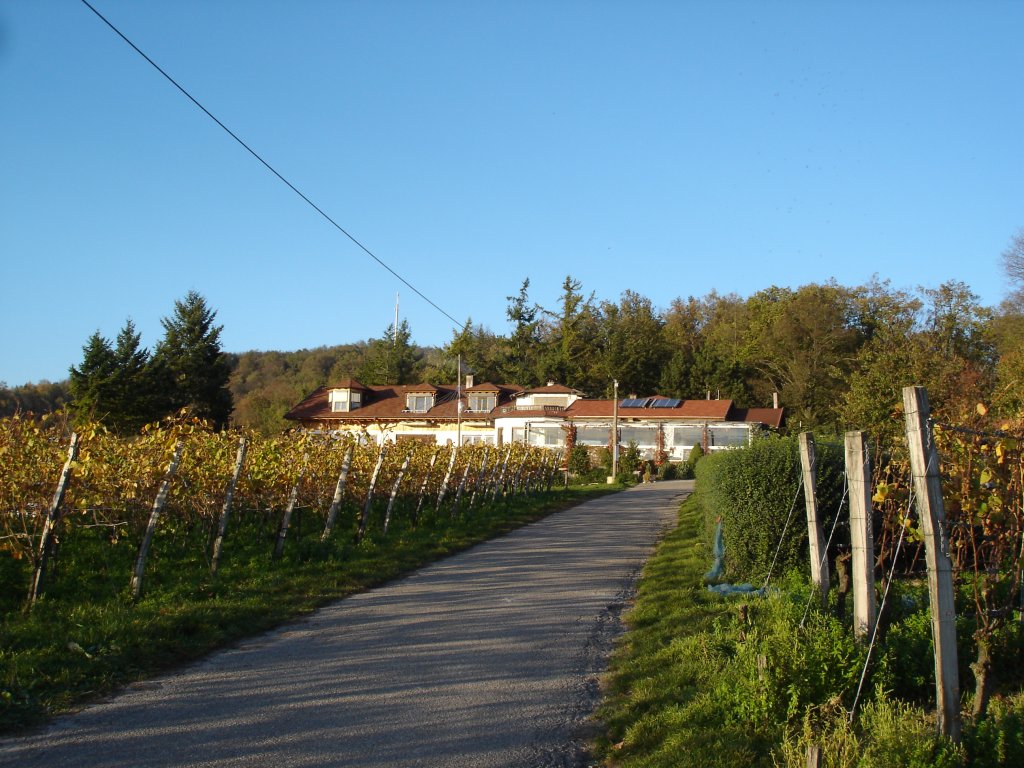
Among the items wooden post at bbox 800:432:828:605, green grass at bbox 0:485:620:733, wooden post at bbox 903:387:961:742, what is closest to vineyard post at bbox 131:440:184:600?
green grass at bbox 0:485:620:733

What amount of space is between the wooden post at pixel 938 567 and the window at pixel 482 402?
48696 mm

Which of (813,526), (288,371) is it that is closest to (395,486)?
(813,526)

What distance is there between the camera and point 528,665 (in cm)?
686

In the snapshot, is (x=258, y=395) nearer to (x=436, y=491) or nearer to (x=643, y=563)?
(x=436, y=491)

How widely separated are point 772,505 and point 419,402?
45.0 meters

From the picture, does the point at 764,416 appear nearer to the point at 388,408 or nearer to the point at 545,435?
the point at 545,435

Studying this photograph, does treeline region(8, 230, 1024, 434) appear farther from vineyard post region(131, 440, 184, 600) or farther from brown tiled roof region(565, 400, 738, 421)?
vineyard post region(131, 440, 184, 600)

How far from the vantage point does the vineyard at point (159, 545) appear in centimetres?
684

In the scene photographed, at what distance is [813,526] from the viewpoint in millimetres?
7438

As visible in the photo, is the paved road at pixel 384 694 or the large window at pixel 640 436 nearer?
the paved road at pixel 384 694

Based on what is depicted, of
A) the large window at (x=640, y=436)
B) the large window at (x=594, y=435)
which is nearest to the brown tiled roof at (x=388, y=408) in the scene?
the large window at (x=594, y=435)

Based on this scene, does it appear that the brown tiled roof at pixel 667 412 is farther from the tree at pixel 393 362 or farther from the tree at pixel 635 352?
the tree at pixel 393 362

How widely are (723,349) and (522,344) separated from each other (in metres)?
Answer: 16.0

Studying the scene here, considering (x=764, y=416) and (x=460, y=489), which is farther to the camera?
(x=764, y=416)
